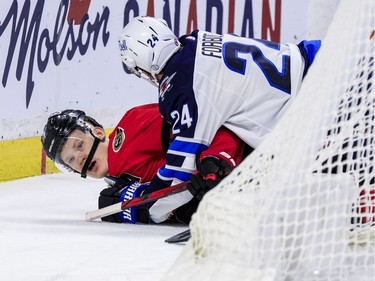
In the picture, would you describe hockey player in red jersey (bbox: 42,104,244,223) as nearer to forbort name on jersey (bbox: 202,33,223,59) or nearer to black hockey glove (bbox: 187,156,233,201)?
black hockey glove (bbox: 187,156,233,201)

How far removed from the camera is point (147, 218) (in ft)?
11.6

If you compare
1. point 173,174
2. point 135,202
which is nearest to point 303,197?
point 173,174

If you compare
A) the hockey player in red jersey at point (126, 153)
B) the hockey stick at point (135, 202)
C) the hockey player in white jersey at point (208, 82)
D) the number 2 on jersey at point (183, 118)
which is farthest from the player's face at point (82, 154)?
the number 2 on jersey at point (183, 118)

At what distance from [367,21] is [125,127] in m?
1.69

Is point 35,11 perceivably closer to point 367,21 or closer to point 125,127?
point 125,127

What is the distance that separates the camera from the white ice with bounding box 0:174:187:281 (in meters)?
2.63

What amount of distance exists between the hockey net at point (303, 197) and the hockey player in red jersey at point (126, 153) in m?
1.27

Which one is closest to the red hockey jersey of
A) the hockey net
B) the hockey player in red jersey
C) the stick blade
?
the hockey player in red jersey

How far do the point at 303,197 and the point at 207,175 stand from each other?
1243 mm

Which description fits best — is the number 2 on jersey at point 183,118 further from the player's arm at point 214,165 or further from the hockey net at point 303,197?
the hockey net at point 303,197

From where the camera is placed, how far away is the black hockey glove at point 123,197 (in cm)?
352

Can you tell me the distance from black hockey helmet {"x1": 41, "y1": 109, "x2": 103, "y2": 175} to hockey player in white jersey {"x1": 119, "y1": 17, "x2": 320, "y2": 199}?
1.13 ft

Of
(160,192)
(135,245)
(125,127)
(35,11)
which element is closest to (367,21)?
(135,245)

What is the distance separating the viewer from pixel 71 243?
3113 millimetres
